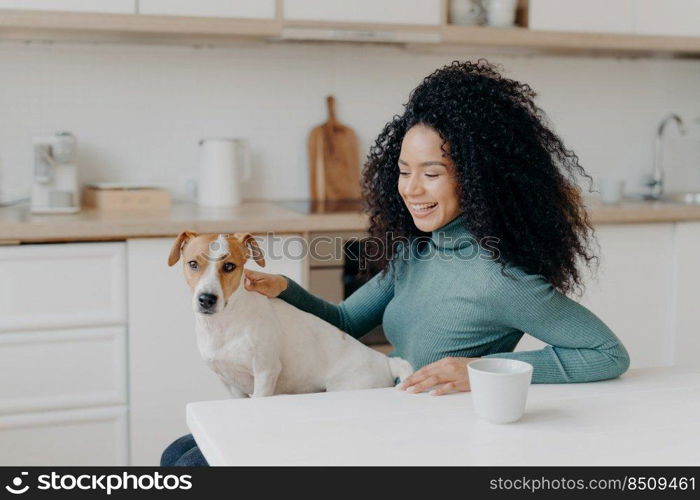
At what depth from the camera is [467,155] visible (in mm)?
1493

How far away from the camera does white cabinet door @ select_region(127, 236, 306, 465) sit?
8.34ft

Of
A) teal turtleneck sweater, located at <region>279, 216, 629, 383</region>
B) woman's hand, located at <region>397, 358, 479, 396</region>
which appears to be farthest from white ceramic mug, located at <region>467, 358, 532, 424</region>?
teal turtleneck sweater, located at <region>279, 216, 629, 383</region>

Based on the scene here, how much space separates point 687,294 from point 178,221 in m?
1.86

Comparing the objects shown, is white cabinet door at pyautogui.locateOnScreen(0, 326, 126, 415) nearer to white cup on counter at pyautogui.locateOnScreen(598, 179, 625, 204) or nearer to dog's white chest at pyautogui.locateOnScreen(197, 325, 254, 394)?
dog's white chest at pyautogui.locateOnScreen(197, 325, 254, 394)

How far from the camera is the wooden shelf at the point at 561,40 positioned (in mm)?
3041

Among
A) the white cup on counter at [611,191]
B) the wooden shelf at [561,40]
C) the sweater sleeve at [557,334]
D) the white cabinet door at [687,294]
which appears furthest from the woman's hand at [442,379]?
the white cup on counter at [611,191]

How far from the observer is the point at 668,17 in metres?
3.26

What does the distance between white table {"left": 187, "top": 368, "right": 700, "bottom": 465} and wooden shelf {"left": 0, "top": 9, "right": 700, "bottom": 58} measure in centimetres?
181

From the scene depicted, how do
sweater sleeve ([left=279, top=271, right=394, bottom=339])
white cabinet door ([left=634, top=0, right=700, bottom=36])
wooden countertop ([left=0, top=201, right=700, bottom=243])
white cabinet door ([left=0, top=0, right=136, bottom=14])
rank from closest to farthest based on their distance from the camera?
1. sweater sleeve ([left=279, top=271, right=394, bottom=339])
2. wooden countertop ([left=0, top=201, right=700, bottom=243])
3. white cabinet door ([left=0, top=0, right=136, bottom=14])
4. white cabinet door ([left=634, top=0, right=700, bottom=36])

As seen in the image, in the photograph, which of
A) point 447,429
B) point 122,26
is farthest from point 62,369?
point 447,429

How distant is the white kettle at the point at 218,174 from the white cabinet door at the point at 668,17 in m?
1.59

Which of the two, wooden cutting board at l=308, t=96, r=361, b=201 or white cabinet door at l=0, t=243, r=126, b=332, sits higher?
wooden cutting board at l=308, t=96, r=361, b=201

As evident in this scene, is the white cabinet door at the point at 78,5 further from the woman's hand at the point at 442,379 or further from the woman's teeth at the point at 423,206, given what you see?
the woman's hand at the point at 442,379
